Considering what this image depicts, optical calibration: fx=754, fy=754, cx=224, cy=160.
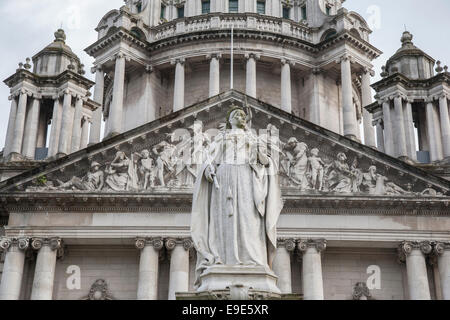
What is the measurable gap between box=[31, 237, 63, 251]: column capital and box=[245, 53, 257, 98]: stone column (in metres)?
22.4

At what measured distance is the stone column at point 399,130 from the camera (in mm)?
40812

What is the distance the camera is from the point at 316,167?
31.2 meters

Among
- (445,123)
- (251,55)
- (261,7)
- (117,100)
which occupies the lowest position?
(445,123)

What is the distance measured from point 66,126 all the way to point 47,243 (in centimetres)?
1210

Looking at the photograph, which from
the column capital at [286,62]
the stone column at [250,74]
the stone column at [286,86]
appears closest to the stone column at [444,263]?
the stone column at [286,86]

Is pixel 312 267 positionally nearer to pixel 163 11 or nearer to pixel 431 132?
pixel 431 132

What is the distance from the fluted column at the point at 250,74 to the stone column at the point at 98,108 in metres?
9.89

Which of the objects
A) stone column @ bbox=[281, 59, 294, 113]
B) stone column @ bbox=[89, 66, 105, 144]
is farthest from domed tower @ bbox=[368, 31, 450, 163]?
stone column @ bbox=[89, 66, 105, 144]

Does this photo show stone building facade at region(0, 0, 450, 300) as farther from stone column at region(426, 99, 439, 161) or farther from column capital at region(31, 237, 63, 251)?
stone column at region(426, 99, 439, 161)

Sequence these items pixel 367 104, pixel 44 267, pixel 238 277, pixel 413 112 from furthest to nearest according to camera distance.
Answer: pixel 367 104, pixel 413 112, pixel 44 267, pixel 238 277

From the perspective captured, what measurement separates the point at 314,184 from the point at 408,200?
3839 millimetres

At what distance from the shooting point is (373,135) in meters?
49.6

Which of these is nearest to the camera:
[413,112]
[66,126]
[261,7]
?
[66,126]

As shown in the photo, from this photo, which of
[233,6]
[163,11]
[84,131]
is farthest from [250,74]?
[84,131]
